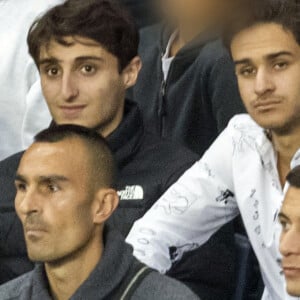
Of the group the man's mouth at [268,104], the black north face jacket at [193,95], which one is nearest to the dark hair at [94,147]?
the man's mouth at [268,104]

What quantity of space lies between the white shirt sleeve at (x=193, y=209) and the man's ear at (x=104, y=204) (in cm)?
24

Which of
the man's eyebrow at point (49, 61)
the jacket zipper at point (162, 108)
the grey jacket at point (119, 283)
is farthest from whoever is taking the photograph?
the jacket zipper at point (162, 108)

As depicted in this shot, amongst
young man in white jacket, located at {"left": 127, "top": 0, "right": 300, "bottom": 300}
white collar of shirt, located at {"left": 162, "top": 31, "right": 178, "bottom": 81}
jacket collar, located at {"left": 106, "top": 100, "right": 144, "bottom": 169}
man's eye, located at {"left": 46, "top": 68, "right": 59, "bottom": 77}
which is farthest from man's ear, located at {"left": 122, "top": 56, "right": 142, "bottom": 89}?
young man in white jacket, located at {"left": 127, "top": 0, "right": 300, "bottom": 300}

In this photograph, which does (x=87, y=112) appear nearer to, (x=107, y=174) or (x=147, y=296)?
(x=107, y=174)

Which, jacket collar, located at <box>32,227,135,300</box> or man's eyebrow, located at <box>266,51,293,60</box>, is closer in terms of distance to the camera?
jacket collar, located at <box>32,227,135,300</box>

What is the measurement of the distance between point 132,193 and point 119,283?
685 millimetres

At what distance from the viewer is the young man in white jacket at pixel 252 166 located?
3.37 m

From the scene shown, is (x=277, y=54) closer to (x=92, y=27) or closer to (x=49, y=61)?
(x=92, y=27)

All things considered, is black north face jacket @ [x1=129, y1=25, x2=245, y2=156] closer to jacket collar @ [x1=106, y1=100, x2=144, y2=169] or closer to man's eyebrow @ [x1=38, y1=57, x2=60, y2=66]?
jacket collar @ [x1=106, y1=100, x2=144, y2=169]

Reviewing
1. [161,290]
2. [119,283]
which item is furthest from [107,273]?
[161,290]

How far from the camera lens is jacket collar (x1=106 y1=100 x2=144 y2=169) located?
382 cm

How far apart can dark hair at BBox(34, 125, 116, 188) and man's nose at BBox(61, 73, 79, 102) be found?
19.3 inches

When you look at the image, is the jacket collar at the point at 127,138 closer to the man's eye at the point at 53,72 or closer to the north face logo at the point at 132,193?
the north face logo at the point at 132,193

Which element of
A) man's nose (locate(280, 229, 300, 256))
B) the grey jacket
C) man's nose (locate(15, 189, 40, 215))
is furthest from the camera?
man's nose (locate(15, 189, 40, 215))
